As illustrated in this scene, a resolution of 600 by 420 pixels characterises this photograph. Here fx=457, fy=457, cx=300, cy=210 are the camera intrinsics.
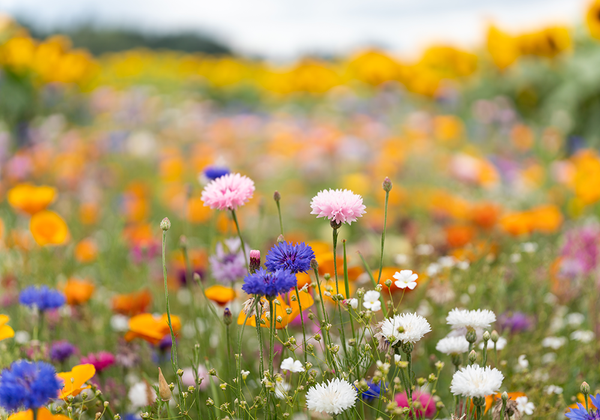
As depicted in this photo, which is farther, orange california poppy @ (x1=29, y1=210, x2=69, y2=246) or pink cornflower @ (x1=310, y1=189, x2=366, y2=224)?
orange california poppy @ (x1=29, y1=210, x2=69, y2=246)

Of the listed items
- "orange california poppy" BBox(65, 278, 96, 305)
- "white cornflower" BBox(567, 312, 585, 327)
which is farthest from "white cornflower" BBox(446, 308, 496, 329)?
"orange california poppy" BBox(65, 278, 96, 305)

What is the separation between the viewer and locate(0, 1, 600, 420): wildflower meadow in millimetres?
782

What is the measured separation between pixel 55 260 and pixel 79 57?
3719mm

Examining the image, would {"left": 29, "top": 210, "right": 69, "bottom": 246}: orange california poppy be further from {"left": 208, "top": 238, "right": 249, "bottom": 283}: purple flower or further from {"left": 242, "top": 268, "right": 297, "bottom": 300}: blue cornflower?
{"left": 242, "top": 268, "right": 297, "bottom": 300}: blue cornflower

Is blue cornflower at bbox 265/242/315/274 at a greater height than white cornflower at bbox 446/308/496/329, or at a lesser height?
greater

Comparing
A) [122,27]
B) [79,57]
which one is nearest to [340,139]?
[79,57]

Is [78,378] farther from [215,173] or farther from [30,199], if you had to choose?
[30,199]

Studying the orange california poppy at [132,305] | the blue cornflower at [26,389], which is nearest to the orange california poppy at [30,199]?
the orange california poppy at [132,305]

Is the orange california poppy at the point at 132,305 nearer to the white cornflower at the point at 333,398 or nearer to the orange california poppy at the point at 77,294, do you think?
the orange california poppy at the point at 77,294

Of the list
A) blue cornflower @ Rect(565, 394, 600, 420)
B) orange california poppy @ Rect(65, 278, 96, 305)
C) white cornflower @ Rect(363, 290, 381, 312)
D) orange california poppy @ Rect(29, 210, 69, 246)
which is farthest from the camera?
orange california poppy @ Rect(29, 210, 69, 246)

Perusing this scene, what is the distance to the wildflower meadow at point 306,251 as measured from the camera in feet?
2.57

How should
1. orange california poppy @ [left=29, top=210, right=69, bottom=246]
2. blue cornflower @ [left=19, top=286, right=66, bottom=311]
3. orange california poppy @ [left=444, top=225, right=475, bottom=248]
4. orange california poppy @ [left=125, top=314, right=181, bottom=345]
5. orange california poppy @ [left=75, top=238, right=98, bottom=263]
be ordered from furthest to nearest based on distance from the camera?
orange california poppy @ [left=75, top=238, right=98, bottom=263] < orange california poppy @ [left=444, top=225, right=475, bottom=248] < orange california poppy @ [left=29, top=210, right=69, bottom=246] < blue cornflower @ [left=19, top=286, right=66, bottom=311] < orange california poppy @ [left=125, top=314, right=181, bottom=345]

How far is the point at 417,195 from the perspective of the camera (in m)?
3.02

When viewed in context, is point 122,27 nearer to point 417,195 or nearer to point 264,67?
point 264,67
